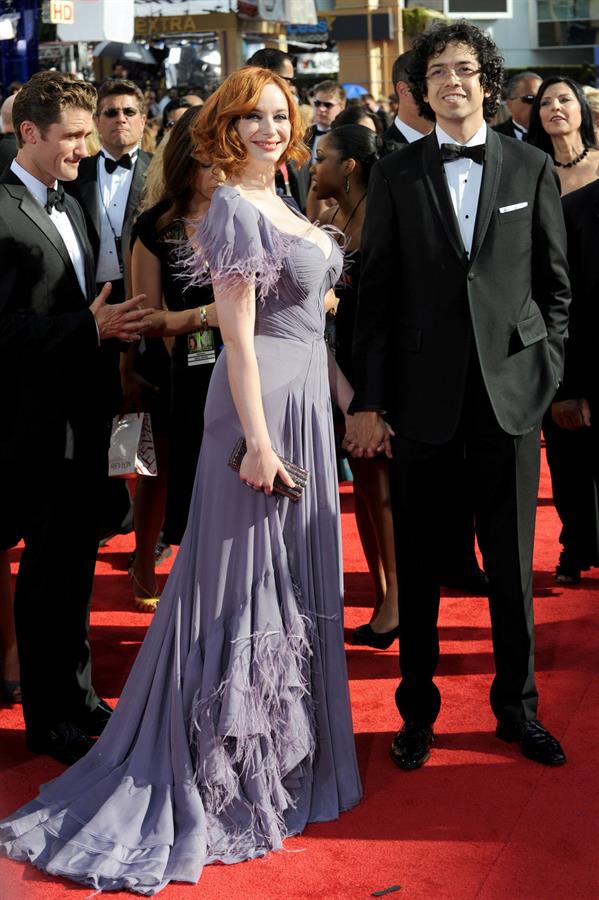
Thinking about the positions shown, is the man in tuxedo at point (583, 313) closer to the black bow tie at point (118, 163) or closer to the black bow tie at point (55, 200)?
the black bow tie at point (55, 200)

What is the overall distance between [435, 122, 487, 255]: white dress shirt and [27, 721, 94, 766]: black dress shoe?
1.83 meters

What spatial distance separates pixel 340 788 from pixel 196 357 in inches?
64.4

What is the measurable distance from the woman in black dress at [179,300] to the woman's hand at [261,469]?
3.40ft

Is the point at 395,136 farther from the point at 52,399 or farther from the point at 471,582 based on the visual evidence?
the point at 52,399

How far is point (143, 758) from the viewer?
314 cm

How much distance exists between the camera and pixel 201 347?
4160mm

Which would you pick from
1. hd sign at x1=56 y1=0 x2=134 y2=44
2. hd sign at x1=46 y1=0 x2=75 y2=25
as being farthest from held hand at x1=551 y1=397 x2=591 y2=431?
hd sign at x1=46 y1=0 x2=75 y2=25

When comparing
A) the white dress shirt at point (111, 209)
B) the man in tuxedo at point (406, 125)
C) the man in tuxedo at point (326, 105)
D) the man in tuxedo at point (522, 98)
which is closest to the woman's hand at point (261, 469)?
the white dress shirt at point (111, 209)

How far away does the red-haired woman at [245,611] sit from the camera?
9.87 ft

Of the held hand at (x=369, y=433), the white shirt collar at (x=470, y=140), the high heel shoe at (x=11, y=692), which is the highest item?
the white shirt collar at (x=470, y=140)

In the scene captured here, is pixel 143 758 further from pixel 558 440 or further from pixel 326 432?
pixel 558 440

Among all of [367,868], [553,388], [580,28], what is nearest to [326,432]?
[553,388]

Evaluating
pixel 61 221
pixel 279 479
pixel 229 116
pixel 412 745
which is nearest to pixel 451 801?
pixel 412 745

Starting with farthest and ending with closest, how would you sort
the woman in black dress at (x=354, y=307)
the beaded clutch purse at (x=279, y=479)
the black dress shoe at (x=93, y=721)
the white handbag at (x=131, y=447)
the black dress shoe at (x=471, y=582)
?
the black dress shoe at (x=471, y=582)
the woman in black dress at (x=354, y=307)
the white handbag at (x=131, y=447)
the black dress shoe at (x=93, y=721)
the beaded clutch purse at (x=279, y=479)
